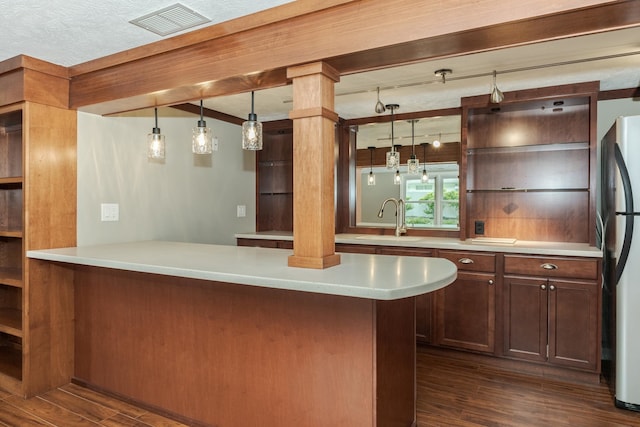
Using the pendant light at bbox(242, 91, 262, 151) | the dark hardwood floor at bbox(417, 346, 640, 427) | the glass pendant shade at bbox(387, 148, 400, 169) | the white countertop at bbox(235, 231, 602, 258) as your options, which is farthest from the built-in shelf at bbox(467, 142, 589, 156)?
the pendant light at bbox(242, 91, 262, 151)

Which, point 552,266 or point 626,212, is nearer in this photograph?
point 626,212

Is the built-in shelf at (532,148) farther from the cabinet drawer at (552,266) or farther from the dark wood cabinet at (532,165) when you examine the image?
the cabinet drawer at (552,266)

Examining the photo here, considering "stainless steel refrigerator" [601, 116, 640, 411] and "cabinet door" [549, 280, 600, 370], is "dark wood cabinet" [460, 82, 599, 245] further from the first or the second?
"stainless steel refrigerator" [601, 116, 640, 411]

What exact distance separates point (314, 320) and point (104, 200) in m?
1.94

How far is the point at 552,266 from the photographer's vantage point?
292 centimetres

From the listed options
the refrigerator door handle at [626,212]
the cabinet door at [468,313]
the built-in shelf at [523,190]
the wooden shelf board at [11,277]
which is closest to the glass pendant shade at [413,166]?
the built-in shelf at [523,190]

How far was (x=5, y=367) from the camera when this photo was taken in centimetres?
A: 282

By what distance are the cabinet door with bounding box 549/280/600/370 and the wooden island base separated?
4.62ft

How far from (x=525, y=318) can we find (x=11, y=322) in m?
3.62

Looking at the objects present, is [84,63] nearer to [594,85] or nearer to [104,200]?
[104,200]

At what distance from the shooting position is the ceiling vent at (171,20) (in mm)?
1822

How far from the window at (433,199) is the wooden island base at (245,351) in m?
1.87

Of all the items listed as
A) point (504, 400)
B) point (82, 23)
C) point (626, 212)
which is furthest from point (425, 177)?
point (82, 23)

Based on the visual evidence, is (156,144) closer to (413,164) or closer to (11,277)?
(11,277)
